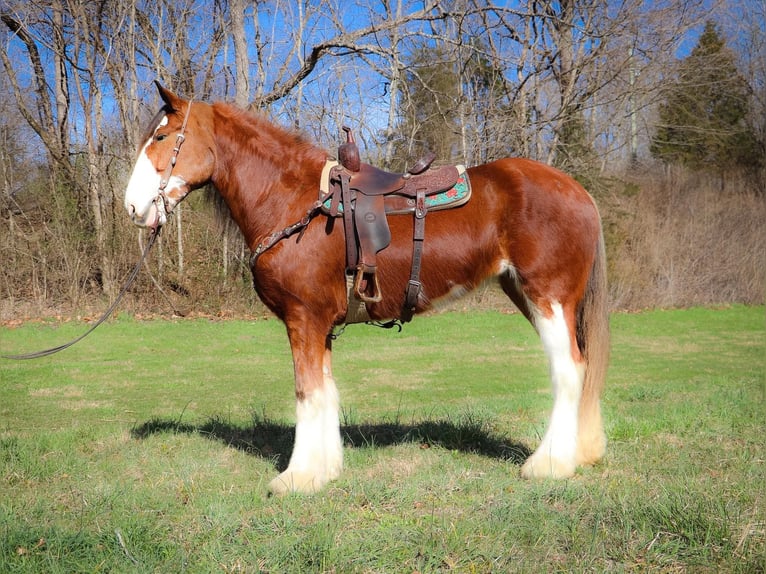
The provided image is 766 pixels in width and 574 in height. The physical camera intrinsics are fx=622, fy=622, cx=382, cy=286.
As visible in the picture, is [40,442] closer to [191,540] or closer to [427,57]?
[191,540]

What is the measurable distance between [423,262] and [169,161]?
1811 mm

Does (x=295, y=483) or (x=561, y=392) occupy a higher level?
(x=561, y=392)

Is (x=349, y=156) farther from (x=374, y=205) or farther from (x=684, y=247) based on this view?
(x=684, y=247)

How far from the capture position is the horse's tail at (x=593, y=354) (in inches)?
167

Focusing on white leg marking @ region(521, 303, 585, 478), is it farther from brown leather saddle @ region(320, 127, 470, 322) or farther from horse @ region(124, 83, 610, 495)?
brown leather saddle @ region(320, 127, 470, 322)

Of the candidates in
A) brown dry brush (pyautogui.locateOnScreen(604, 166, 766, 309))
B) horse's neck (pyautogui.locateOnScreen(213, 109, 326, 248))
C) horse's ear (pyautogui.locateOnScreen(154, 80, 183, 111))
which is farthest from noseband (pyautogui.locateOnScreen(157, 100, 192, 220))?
brown dry brush (pyautogui.locateOnScreen(604, 166, 766, 309))

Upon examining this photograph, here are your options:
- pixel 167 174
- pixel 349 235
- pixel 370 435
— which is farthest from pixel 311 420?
pixel 167 174

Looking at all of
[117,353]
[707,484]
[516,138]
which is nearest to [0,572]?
[707,484]

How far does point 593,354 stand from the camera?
14.1 ft

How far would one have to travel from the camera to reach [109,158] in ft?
52.4

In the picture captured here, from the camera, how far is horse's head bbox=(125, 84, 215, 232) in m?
4.05

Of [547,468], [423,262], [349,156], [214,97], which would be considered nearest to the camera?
[547,468]

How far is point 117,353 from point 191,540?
27.5ft

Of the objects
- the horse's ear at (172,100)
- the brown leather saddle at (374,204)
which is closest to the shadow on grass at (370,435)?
the brown leather saddle at (374,204)
